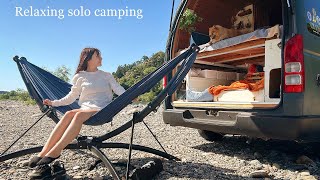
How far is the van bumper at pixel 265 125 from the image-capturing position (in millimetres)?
3002

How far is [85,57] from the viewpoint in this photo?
3236 millimetres

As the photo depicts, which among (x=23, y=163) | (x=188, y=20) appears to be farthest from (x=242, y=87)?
(x=23, y=163)

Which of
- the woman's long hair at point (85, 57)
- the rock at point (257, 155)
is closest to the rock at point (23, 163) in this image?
the woman's long hair at point (85, 57)

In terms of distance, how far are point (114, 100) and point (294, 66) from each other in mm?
1868

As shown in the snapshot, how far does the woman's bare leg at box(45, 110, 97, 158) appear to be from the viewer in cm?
275

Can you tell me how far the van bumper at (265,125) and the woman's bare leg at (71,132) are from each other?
1585 mm

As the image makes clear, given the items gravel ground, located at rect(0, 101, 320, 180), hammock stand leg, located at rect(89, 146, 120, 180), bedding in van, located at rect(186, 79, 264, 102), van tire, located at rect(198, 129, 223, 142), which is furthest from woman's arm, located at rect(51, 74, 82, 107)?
van tire, located at rect(198, 129, 223, 142)

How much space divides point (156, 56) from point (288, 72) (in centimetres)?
6063

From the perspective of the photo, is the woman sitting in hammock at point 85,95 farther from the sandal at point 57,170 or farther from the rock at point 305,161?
the rock at point 305,161

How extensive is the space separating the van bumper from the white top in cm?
131

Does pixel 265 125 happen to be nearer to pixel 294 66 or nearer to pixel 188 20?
pixel 294 66

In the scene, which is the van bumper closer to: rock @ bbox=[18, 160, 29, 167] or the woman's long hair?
the woman's long hair

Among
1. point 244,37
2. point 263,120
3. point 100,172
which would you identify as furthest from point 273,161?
point 100,172

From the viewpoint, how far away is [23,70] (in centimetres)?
389
